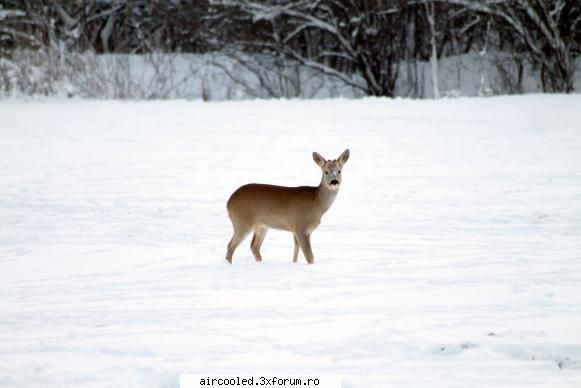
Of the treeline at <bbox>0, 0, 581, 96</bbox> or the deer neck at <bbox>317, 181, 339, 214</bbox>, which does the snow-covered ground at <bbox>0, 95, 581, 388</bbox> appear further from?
the treeline at <bbox>0, 0, 581, 96</bbox>

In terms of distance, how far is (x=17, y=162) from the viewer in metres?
16.8

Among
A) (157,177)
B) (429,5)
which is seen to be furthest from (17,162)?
(429,5)

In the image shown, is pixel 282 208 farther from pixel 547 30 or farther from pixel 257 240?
pixel 547 30

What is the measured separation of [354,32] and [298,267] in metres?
27.1

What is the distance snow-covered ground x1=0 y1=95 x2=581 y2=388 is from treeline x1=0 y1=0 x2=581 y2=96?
41.0 ft

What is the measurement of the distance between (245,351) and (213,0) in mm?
29452

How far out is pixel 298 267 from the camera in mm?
8438

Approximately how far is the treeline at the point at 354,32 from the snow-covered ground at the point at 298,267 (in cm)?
1250

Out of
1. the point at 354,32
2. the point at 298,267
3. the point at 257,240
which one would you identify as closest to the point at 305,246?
the point at 298,267

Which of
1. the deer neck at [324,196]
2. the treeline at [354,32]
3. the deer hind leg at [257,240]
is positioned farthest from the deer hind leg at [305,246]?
the treeline at [354,32]

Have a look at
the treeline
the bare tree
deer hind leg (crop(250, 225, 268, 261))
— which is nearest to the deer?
deer hind leg (crop(250, 225, 268, 261))

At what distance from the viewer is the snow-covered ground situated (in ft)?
18.6

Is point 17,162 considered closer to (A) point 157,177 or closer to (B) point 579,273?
(A) point 157,177

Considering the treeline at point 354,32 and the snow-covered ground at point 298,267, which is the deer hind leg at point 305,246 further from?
the treeline at point 354,32
